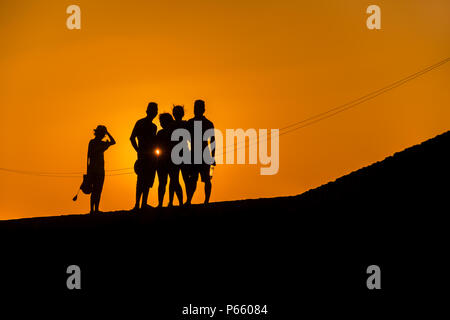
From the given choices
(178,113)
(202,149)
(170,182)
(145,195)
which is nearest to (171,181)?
(170,182)

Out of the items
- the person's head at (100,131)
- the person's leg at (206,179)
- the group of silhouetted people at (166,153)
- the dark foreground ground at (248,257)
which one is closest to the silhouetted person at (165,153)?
the group of silhouetted people at (166,153)

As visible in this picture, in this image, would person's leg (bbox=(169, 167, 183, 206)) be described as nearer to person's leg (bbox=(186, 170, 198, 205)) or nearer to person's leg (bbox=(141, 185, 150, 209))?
person's leg (bbox=(186, 170, 198, 205))

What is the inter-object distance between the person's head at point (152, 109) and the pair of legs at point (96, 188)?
296cm

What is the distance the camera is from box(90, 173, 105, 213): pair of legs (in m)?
16.7

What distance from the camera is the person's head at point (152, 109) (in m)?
14.4

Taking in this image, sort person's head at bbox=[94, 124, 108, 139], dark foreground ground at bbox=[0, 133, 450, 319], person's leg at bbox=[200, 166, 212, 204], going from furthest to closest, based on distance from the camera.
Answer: person's head at bbox=[94, 124, 108, 139] → person's leg at bbox=[200, 166, 212, 204] → dark foreground ground at bbox=[0, 133, 450, 319]

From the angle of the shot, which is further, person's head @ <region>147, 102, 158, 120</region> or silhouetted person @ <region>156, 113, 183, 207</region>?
silhouetted person @ <region>156, 113, 183, 207</region>

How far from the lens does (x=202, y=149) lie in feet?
48.4

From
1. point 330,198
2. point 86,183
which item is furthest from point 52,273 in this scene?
point 330,198

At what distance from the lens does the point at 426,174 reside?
1611 cm

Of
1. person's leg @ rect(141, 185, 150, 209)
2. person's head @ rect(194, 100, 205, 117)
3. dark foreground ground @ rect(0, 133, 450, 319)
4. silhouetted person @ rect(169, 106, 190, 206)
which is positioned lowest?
dark foreground ground @ rect(0, 133, 450, 319)

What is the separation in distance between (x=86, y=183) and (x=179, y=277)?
6010 millimetres

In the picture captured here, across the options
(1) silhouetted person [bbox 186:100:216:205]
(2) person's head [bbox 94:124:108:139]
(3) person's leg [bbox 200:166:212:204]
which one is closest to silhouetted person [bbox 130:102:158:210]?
(1) silhouetted person [bbox 186:100:216:205]
